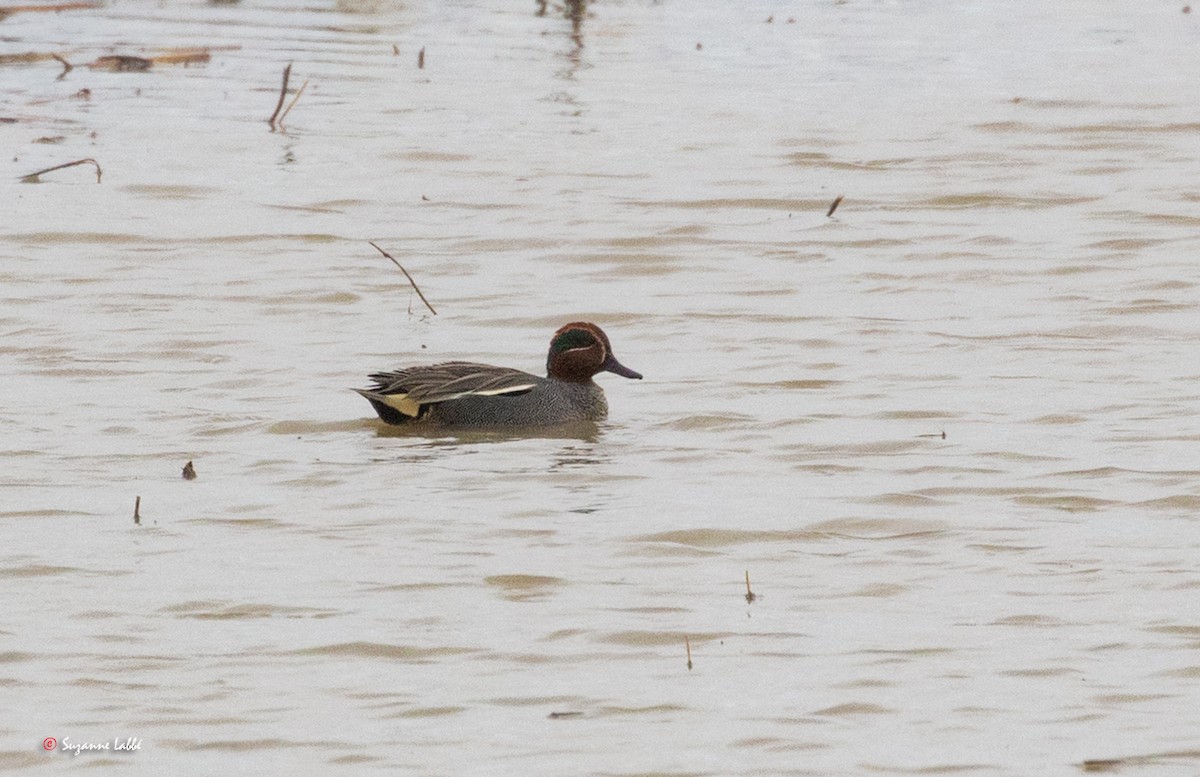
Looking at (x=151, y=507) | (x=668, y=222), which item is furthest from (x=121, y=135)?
(x=151, y=507)

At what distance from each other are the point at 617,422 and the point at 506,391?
0.52m

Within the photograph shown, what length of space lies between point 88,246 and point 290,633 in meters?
7.33

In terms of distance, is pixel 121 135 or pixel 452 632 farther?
pixel 121 135

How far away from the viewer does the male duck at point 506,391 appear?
9781mm

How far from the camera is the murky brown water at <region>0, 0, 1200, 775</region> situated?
6266 mm

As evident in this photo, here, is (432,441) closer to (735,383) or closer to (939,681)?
(735,383)

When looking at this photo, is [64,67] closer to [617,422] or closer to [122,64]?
[122,64]

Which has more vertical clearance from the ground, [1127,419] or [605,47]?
[605,47]

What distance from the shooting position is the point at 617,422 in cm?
1013

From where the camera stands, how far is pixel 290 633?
6844 millimetres

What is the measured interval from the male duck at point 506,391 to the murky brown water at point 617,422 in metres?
0.15

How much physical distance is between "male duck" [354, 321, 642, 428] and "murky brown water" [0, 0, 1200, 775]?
0.49 feet

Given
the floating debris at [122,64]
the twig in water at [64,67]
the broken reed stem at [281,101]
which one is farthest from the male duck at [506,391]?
the floating debris at [122,64]

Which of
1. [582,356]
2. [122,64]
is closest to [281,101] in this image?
[122,64]
